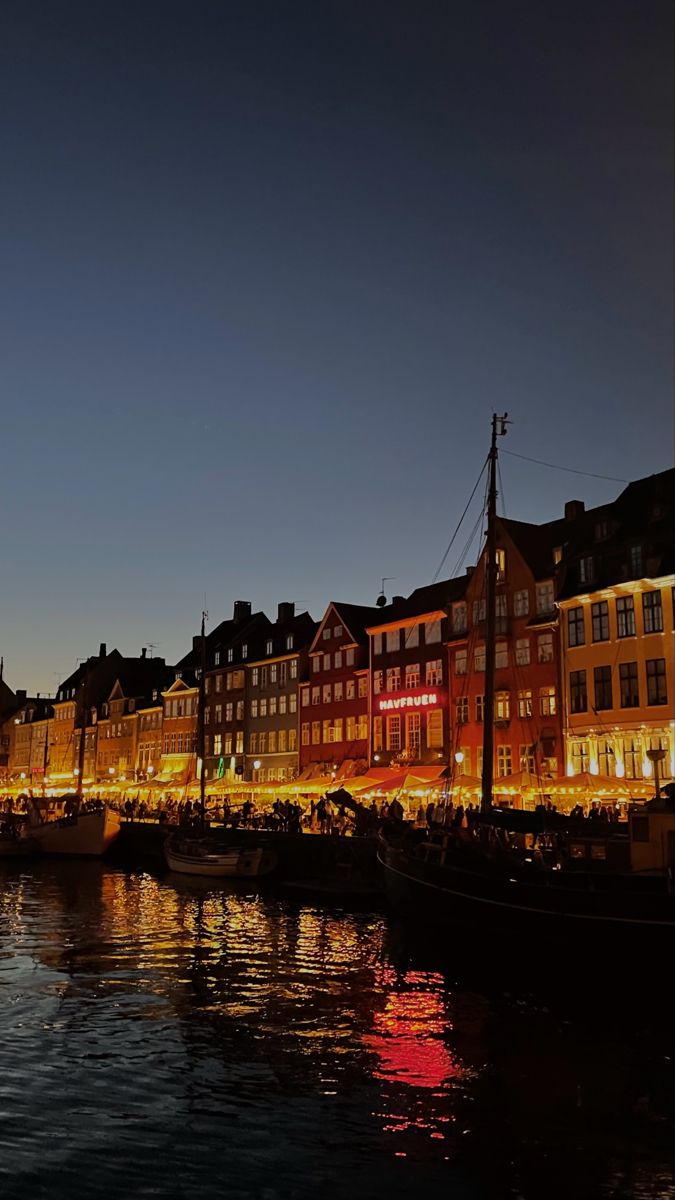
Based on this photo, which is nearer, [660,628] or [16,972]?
[16,972]

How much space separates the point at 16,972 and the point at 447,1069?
1269 centimetres

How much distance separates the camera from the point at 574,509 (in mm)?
55094

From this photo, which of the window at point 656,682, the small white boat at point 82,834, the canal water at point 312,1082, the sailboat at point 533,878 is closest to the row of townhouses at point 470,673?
the window at point 656,682

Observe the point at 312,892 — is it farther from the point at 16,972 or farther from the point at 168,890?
the point at 16,972

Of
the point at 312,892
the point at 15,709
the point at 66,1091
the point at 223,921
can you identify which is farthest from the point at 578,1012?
the point at 15,709

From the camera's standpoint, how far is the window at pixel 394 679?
6500 centimetres

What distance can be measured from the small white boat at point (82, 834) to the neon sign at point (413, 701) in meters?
18.7

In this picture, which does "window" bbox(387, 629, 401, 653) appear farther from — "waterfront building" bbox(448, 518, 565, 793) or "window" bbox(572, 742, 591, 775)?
"window" bbox(572, 742, 591, 775)

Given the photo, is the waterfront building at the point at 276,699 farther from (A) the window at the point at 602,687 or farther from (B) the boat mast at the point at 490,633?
(B) the boat mast at the point at 490,633

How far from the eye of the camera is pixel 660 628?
44.8 m

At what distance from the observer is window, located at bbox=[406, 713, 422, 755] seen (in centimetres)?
6212

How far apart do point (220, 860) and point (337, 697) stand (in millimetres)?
23575

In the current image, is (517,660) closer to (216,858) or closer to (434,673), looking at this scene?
(434,673)

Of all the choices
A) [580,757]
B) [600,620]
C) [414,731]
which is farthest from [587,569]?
[414,731]
